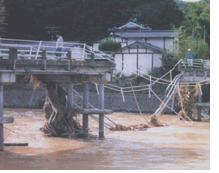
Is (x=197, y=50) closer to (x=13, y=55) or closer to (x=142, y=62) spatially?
(x=142, y=62)

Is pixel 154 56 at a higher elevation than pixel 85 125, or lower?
higher

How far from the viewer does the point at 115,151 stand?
16.2m

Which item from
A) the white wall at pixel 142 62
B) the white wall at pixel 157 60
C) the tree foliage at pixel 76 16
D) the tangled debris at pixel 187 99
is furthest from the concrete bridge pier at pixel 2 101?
the tree foliage at pixel 76 16

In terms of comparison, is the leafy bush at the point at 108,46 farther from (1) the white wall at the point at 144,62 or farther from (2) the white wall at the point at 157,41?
(2) the white wall at the point at 157,41

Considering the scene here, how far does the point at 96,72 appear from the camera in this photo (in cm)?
1870

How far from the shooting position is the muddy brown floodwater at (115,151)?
1379 cm

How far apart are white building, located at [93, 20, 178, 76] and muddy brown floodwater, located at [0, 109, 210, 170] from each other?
12.0 m

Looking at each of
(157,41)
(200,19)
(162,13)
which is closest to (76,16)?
(157,41)

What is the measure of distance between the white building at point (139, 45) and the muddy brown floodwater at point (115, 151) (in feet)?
39.3

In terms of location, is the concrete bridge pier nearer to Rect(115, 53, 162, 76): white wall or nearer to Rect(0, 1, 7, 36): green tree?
Rect(115, 53, 162, 76): white wall

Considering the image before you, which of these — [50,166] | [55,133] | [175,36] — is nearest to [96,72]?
[55,133]

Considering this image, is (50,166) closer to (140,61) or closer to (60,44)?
(60,44)

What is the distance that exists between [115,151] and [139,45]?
2087cm

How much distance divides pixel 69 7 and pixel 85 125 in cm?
2323
